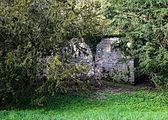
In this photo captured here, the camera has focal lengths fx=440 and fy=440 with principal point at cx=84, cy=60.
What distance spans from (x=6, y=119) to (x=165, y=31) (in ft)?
16.9

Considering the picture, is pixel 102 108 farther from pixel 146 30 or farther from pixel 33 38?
pixel 146 30

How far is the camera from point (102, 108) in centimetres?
1112

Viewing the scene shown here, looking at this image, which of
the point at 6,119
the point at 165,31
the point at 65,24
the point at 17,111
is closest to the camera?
the point at 6,119

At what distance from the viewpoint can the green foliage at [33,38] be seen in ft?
36.4

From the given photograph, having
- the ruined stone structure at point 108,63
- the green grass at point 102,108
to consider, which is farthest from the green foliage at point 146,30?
the ruined stone structure at point 108,63

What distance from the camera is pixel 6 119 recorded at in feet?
32.1

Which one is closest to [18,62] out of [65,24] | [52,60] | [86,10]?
[52,60]

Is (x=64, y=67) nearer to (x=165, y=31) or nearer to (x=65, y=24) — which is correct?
(x=65, y=24)

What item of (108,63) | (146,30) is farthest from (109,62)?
(146,30)

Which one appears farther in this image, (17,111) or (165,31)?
(165,31)

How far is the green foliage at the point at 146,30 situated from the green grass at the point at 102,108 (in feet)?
2.86

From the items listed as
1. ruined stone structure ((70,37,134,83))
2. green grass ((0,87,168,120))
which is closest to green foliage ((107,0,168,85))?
green grass ((0,87,168,120))

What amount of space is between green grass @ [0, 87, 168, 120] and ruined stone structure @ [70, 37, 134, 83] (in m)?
1.27

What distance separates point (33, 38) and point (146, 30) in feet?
10.7
